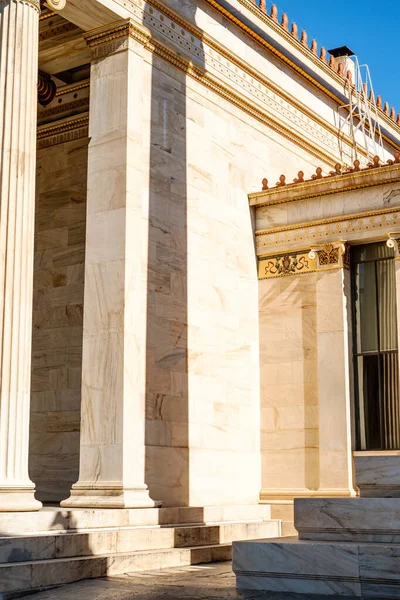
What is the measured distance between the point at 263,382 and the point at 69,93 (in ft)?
32.4

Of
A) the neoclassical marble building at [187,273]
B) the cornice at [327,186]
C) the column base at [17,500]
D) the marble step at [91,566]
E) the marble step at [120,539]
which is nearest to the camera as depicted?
the marble step at [91,566]

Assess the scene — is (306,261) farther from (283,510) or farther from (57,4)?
(57,4)

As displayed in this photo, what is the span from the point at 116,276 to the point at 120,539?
18.9 feet

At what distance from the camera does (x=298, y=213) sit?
24.9 meters

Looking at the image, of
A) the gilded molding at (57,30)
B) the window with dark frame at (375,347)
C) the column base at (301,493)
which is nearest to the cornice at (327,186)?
the window with dark frame at (375,347)

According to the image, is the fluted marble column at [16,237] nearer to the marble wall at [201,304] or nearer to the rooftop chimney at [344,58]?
the marble wall at [201,304]

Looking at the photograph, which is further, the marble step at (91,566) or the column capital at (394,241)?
the column capital at (394,241)

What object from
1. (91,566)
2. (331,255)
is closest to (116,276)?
(91,566)

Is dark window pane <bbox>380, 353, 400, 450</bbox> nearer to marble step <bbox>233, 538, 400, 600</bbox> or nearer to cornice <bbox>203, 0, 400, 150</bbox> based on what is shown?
marble step <bbox>233, 538, 400, 600</bbox>

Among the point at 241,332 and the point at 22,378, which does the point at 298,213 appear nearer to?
the point at 241,332

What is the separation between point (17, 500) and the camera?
629 inches

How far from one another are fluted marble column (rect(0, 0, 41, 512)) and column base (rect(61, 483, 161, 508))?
2.70 metres

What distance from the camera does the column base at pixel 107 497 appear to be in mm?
18766

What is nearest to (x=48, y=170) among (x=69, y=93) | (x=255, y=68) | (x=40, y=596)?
(x=69, y=93)
